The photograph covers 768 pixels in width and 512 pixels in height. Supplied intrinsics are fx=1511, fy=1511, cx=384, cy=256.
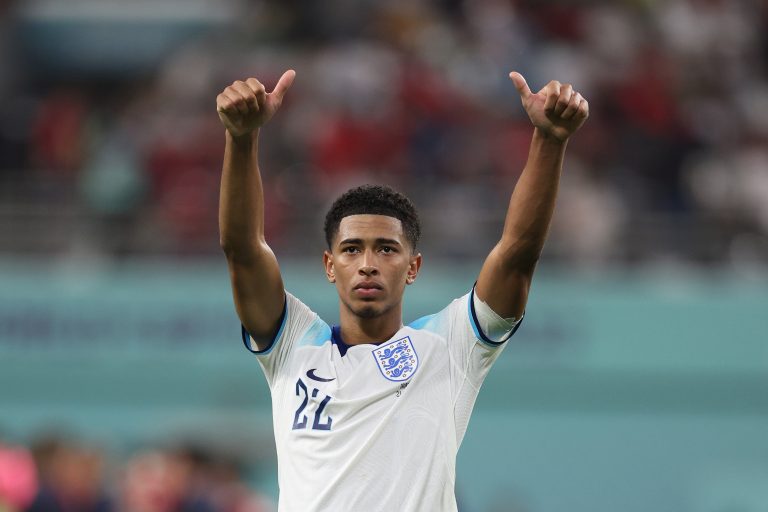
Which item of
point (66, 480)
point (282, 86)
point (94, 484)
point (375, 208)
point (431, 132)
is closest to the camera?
point (282, 86)

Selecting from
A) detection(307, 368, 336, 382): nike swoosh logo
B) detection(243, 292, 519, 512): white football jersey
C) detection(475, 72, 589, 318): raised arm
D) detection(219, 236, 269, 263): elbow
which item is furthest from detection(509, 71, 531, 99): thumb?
detection(307, 368, 336, 382): nike swoosh logo

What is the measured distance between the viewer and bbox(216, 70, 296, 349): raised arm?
4762 mm

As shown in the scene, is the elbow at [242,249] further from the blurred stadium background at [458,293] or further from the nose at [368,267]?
the blurred stadium background at [458,293]

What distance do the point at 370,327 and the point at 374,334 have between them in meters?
0.03

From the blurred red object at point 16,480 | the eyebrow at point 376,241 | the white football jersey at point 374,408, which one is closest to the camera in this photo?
the white football jersey at point 374,408

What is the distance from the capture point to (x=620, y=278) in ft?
41.7

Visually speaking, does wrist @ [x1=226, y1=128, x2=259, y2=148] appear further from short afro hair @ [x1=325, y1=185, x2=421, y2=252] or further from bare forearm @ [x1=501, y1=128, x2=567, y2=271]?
bare forearm @ [x1=501, y1=128, x2=567, y2=271]

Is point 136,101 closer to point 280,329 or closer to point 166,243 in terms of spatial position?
point 166,243

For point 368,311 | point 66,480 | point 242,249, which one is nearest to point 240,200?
point 242,249

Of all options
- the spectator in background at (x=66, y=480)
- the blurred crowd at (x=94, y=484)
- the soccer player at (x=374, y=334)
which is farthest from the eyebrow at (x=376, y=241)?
the spectator in background at (x=66, y=480)

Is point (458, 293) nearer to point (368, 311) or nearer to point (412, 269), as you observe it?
point (412, 269)

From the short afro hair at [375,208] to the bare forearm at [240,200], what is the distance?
291 millimetres

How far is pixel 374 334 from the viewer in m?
5.02

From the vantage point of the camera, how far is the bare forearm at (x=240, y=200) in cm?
484
